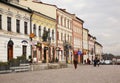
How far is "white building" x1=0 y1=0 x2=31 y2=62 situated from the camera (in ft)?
147

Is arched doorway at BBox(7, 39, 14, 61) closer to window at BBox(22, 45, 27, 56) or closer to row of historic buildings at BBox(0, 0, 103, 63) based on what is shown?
row of historic buildings at BBox(0, 0, 103, 63)

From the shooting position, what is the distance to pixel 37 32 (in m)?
57.4

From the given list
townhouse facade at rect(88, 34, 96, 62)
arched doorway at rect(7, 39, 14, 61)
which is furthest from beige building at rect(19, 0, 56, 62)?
townhouse facade at rect(88, 34, 96, 62)

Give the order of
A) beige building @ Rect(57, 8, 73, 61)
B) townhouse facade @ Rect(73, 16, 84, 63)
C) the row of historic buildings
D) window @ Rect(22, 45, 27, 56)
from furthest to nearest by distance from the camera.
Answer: townhouse facade @ Rect(73, 16, 84, 63) → beige building @ Rect(57, 8, 73, 61) → window @ Rect(22, 45, 27, 56) → the row of historic buildings

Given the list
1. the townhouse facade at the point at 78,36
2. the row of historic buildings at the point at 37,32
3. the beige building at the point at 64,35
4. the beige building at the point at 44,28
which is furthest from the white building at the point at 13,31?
the townhouse facade at the point at 78,36

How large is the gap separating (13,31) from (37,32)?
9.78m

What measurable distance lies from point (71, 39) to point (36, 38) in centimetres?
2742

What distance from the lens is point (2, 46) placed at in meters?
44.8

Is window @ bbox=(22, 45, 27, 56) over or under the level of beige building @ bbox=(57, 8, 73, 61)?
under

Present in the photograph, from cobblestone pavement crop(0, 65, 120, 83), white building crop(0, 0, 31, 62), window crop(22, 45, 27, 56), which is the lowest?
cobblestone pavement crop(0, 65, 120, 83)

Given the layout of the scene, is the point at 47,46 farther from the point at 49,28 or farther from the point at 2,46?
the point at 2,46

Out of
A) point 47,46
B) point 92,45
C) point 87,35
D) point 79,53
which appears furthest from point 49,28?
point 92,45

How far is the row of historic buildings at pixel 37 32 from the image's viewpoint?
4623cm

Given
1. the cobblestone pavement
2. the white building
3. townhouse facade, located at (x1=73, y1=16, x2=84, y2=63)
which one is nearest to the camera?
the cobblestone pavement
